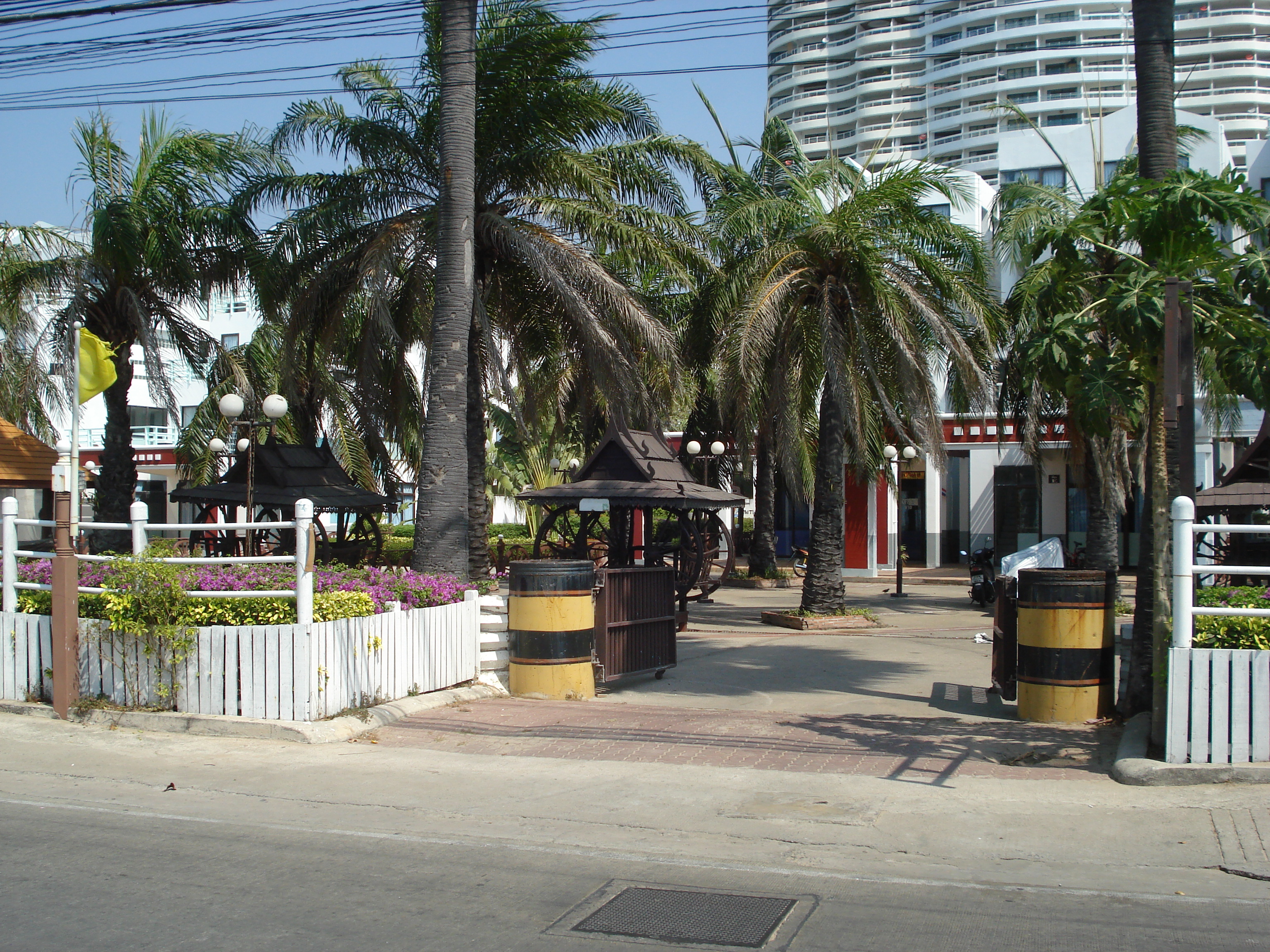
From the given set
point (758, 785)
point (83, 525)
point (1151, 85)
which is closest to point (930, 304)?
point (1151, 85)

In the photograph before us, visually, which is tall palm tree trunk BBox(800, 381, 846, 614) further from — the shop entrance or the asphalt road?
the shop entrance

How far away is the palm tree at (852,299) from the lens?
1598 cm

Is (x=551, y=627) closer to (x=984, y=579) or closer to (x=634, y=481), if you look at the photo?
(x=634, y=481)

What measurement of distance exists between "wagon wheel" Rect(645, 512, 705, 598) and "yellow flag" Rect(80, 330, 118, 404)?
8.60m

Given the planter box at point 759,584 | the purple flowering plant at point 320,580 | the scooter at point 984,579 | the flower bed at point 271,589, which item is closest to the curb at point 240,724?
the flower bed at point 271,589

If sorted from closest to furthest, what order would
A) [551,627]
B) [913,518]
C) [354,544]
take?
[551,627], [354,544], [913,518]

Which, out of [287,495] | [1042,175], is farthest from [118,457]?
[1042,175]

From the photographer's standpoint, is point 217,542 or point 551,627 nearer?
point 551,627

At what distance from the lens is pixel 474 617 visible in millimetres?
10969

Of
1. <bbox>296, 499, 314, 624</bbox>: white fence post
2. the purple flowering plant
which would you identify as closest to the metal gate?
the purple flowering plant

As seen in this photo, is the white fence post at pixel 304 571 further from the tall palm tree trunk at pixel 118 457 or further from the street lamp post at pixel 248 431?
the tall palm tree trunk at pixel 118 457

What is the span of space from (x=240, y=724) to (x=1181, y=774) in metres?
6.81

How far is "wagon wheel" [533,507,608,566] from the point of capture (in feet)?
59.6

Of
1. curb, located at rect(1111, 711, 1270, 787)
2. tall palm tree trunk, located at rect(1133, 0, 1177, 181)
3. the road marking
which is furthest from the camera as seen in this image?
tall palm tree trunk, located at rect(1133, 0, 1177, 181)
